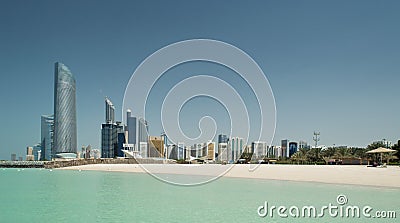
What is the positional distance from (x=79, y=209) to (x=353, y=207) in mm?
11693

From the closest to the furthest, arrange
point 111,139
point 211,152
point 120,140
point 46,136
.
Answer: point 211,152, point 120,140, point 111,139, point 46,136

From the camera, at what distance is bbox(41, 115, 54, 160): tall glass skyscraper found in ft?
459

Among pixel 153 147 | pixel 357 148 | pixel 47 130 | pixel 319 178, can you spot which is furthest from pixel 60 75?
pixel 319 178

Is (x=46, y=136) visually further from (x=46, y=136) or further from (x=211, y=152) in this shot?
(x=211, y=152)

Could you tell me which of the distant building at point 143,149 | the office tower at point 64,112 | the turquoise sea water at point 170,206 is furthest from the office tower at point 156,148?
the turquoise sea water at point 170,206

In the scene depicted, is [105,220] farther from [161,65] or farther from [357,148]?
[357,148]

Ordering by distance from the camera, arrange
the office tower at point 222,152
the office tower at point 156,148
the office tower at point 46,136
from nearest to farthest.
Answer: the office tower at point 222,152 → the office tower at point 156,148 → the office tower at point 46,136

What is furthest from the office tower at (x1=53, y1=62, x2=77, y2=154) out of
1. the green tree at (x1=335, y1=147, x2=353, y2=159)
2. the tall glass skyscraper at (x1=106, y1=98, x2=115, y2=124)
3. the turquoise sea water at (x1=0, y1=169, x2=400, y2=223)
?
the turquoise sea water at (x1=0, y1=169, x2=400, y2=223)

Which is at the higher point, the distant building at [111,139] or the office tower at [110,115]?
the office tower at [110,115]

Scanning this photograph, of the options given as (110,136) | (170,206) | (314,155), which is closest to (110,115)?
(110,136)

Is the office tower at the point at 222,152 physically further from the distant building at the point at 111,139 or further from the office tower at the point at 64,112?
the office tower at the point at 64,112

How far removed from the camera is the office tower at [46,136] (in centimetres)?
13941

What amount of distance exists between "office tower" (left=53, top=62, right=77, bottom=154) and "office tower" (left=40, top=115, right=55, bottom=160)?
7.83m

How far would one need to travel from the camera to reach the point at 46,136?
145375 millimetres
